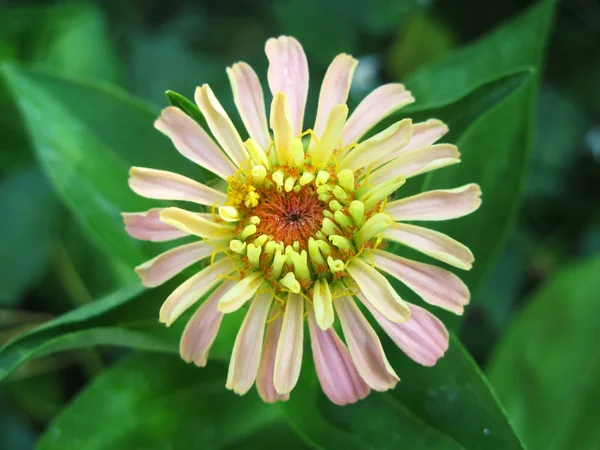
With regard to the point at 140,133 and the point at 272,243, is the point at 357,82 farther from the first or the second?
the point at 272,243

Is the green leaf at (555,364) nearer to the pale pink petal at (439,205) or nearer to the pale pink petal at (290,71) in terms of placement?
the pale pink petal at (439,205)

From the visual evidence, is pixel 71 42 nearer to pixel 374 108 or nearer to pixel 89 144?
pixel 89 144

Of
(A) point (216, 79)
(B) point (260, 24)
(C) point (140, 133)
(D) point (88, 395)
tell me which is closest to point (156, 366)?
(D) point (88, 395)

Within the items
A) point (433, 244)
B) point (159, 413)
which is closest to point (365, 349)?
point (433, 244)

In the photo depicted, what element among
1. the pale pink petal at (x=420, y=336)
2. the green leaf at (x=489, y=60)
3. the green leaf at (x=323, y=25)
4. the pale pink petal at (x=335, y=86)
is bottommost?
the pale pink petal at (x=420, y=336)

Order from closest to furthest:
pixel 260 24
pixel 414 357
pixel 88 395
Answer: pixel 414 357 < pixel 88 395 < pixel 260 24

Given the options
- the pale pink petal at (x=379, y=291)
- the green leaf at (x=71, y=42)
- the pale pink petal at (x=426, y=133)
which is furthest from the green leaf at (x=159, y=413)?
the green leaf at (x=71, y=42)
